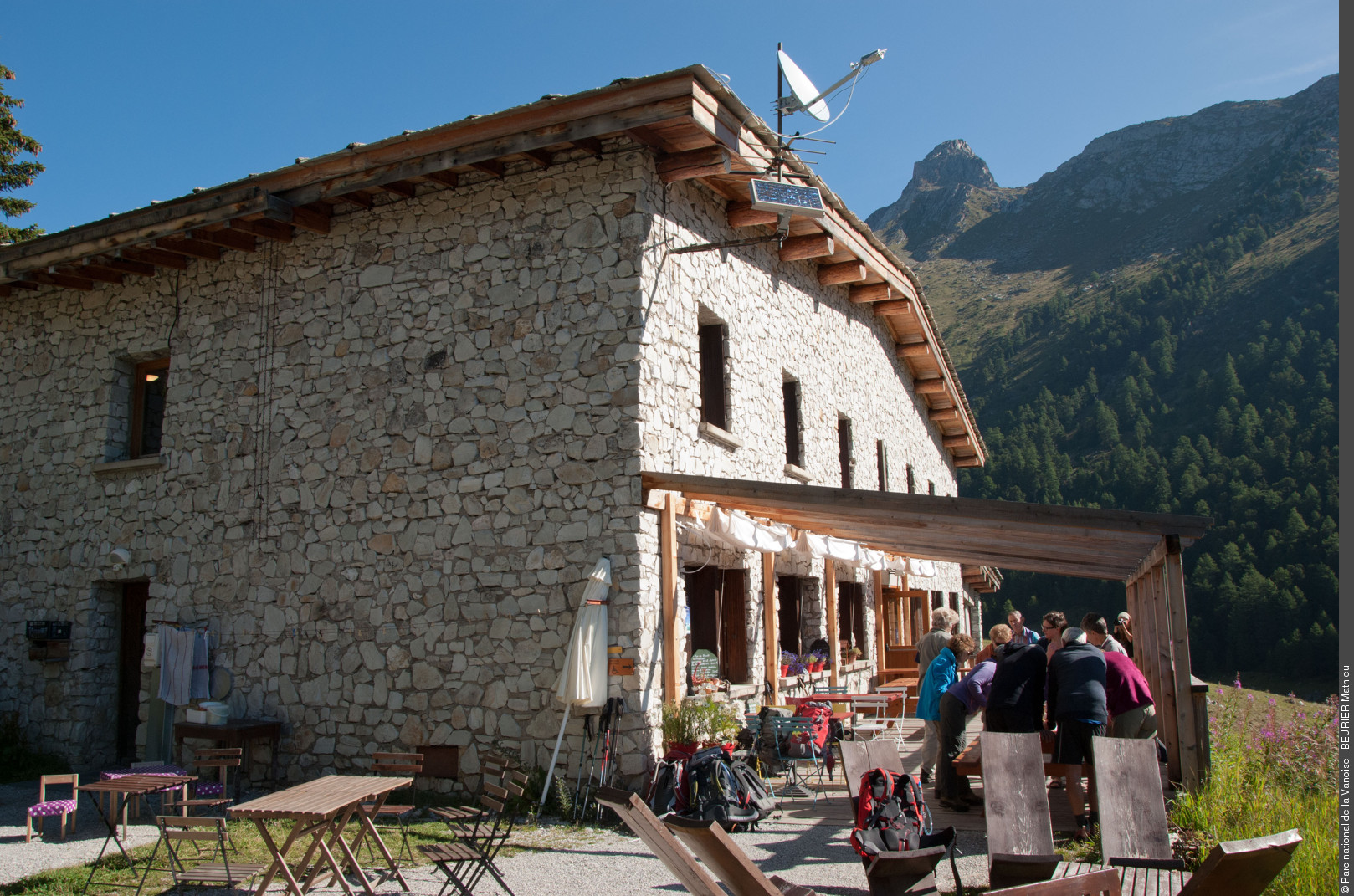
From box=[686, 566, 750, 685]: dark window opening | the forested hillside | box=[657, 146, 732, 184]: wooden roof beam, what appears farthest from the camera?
the forested hillside

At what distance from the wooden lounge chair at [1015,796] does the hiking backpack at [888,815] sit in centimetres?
40

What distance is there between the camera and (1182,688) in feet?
20.3

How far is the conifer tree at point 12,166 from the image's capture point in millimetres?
16781

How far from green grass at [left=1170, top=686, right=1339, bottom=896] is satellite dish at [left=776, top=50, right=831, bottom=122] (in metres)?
6.54

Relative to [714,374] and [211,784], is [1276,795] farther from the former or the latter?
[211,784]

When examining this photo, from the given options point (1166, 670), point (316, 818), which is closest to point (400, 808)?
point (316, 818)

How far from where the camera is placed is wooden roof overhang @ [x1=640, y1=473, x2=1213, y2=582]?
6469mm

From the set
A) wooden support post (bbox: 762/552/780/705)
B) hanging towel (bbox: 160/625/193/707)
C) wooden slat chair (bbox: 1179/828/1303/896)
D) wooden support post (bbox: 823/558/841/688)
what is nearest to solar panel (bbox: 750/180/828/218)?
wooden support post (bbox: 762/552/780/705)

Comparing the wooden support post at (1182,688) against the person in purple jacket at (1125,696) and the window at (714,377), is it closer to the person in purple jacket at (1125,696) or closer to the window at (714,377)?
the person in purple jacket at (1125,696)

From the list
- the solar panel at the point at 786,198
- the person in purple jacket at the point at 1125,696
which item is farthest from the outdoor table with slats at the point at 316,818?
the solar panel at the point at 786,198

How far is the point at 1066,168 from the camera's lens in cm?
10338

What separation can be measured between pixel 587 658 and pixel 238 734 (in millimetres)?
3592

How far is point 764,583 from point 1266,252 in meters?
74.1

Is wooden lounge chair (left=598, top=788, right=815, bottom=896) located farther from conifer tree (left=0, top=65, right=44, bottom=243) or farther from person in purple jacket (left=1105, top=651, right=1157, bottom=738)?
conifer tree (left=0, top=65, right=44, bottom=243)
